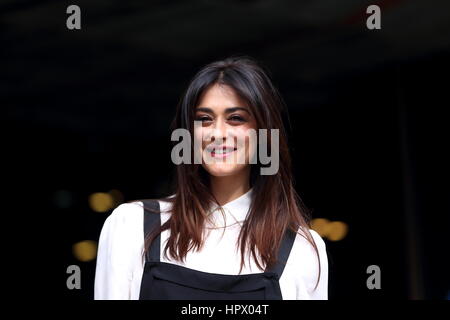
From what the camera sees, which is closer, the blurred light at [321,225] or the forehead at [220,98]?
the forehead at [220,98]

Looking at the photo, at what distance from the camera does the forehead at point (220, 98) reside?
155cm

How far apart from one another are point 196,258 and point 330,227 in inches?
90.6

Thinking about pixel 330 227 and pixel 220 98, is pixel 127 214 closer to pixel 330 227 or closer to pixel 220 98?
pixel 220 98

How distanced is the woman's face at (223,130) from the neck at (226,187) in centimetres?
6

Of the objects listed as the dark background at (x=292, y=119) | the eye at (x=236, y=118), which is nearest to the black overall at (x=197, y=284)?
the eye at (x=236, y=118)

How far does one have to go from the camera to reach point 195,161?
1.58 m

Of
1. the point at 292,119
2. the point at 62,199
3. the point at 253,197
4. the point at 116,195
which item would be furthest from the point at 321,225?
the point at 253,197

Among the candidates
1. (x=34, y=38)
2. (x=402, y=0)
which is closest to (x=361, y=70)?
(x=402, y=0)

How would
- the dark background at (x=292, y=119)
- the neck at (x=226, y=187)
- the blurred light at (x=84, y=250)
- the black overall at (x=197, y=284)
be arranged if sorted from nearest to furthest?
1. the black overall at (x=197, y=284)
2. the neck at (x=226, y=187)
3. the dark background at (x=292, y=119)
4. the blurred light at (x=84, y=250)

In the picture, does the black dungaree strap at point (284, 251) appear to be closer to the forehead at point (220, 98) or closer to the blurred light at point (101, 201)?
the forehead at point (220, 98)

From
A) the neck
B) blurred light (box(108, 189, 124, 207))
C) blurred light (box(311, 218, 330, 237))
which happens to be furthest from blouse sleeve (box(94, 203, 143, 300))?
blurred light (box(311, 218, 330, 237))

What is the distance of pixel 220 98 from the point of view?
5.11ft

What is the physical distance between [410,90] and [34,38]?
→ 1745 millimetres

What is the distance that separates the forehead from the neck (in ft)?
0.55
